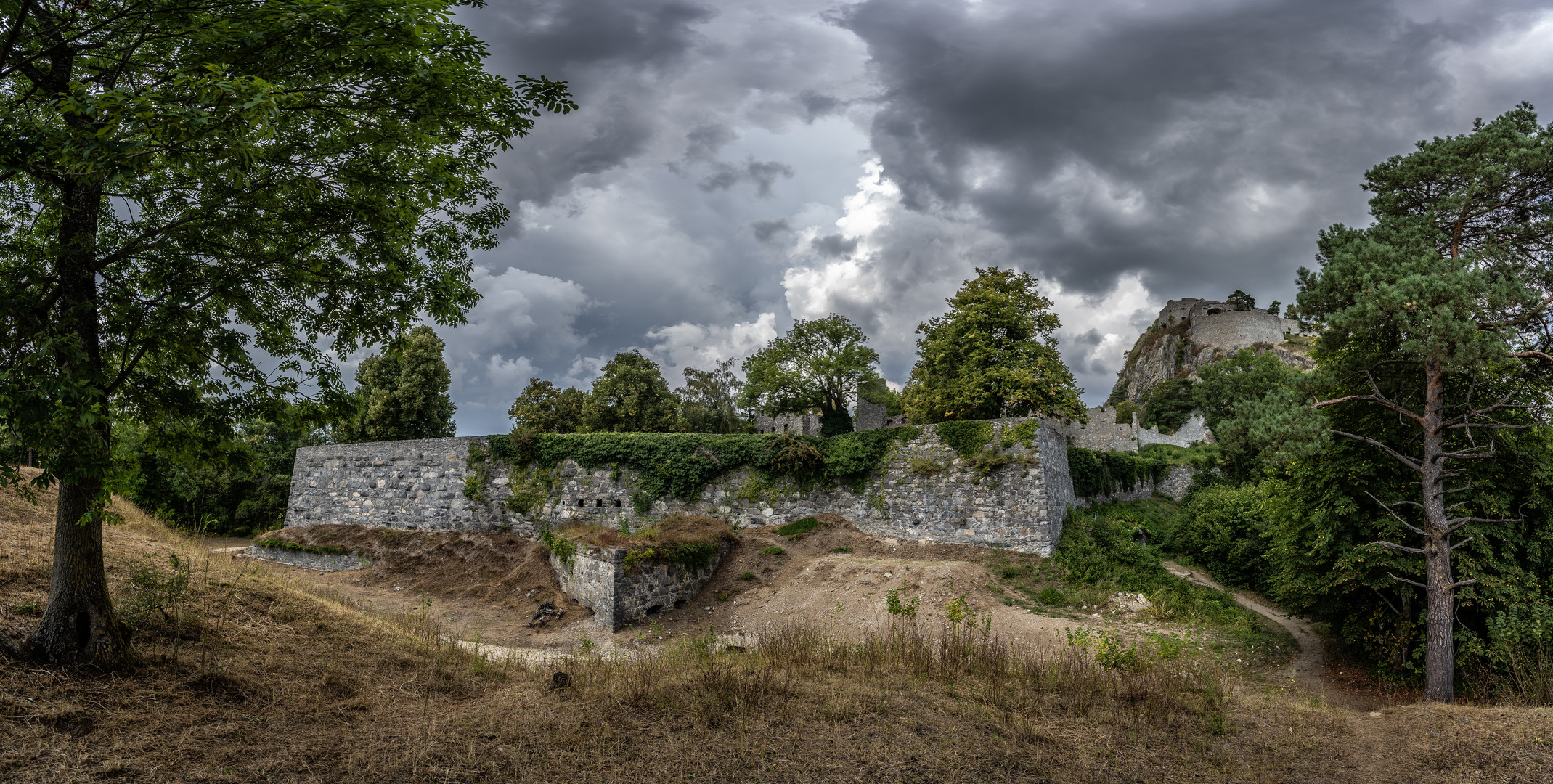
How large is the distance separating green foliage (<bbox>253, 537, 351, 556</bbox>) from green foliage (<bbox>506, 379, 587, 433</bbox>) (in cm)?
986

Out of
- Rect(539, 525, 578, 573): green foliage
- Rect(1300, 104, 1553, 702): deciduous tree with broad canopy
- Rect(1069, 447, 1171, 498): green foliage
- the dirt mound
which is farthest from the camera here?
Rect(1069, 447, 1171, 498): green foliage

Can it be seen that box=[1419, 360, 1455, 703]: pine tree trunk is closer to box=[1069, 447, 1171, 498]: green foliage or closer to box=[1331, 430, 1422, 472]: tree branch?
box=[1331, 430, 1422, 472]: tree branch

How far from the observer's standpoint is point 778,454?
18.7m

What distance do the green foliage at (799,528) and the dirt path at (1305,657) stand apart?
8700mm

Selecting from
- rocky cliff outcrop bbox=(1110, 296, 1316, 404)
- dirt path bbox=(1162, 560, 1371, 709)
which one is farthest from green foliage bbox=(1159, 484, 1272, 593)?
rocky cliff outcrop bbox=(1110, 296, 1316, 404)

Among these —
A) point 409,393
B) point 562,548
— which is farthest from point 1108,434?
point 409,393

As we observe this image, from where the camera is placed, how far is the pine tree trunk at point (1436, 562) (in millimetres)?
8680

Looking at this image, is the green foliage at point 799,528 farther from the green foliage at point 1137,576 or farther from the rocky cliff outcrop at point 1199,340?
the rocky cliff outcrop at point 1199,340

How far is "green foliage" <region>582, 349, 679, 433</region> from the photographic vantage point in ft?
96.5

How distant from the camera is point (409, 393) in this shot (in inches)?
1171

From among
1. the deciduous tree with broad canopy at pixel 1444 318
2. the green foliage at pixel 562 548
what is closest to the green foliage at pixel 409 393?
the green foliage at pixel 562 548

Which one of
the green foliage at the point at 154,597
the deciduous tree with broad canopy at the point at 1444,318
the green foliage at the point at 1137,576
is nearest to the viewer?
the green foliage at the point at 154,597

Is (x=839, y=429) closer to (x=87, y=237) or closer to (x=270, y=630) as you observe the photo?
(x=270, y=630)

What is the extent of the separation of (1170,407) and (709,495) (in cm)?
4012
